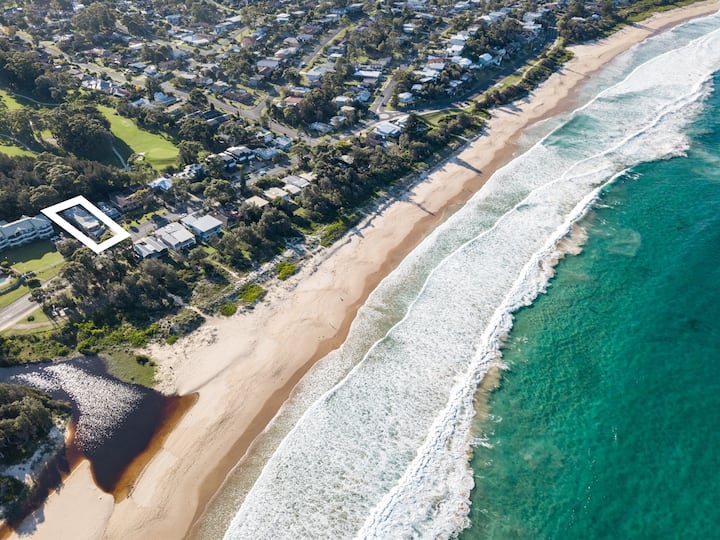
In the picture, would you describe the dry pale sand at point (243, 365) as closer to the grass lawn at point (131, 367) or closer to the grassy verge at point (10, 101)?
the grass lawn at point (131, 367)

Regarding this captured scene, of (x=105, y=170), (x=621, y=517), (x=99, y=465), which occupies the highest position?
(x=105, y=170)

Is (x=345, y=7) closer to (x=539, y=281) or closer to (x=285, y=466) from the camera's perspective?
(x=539, y=281)

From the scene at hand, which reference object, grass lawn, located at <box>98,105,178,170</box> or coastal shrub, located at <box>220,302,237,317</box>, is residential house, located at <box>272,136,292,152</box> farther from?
coastal shrub, located at <box>220,302,237,317</box>

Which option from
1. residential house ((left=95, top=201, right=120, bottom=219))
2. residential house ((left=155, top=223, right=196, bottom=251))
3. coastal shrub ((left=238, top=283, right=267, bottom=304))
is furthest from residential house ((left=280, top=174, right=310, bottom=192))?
residential house ((left=95, top=201, right=120, bottom=219))

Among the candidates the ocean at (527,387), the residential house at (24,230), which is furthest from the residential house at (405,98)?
the residential house at (24,230)

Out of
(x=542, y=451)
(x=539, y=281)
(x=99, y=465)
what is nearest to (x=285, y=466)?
(x=99, y=465)

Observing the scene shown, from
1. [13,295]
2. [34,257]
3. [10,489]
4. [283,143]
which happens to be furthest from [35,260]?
[283,143]
